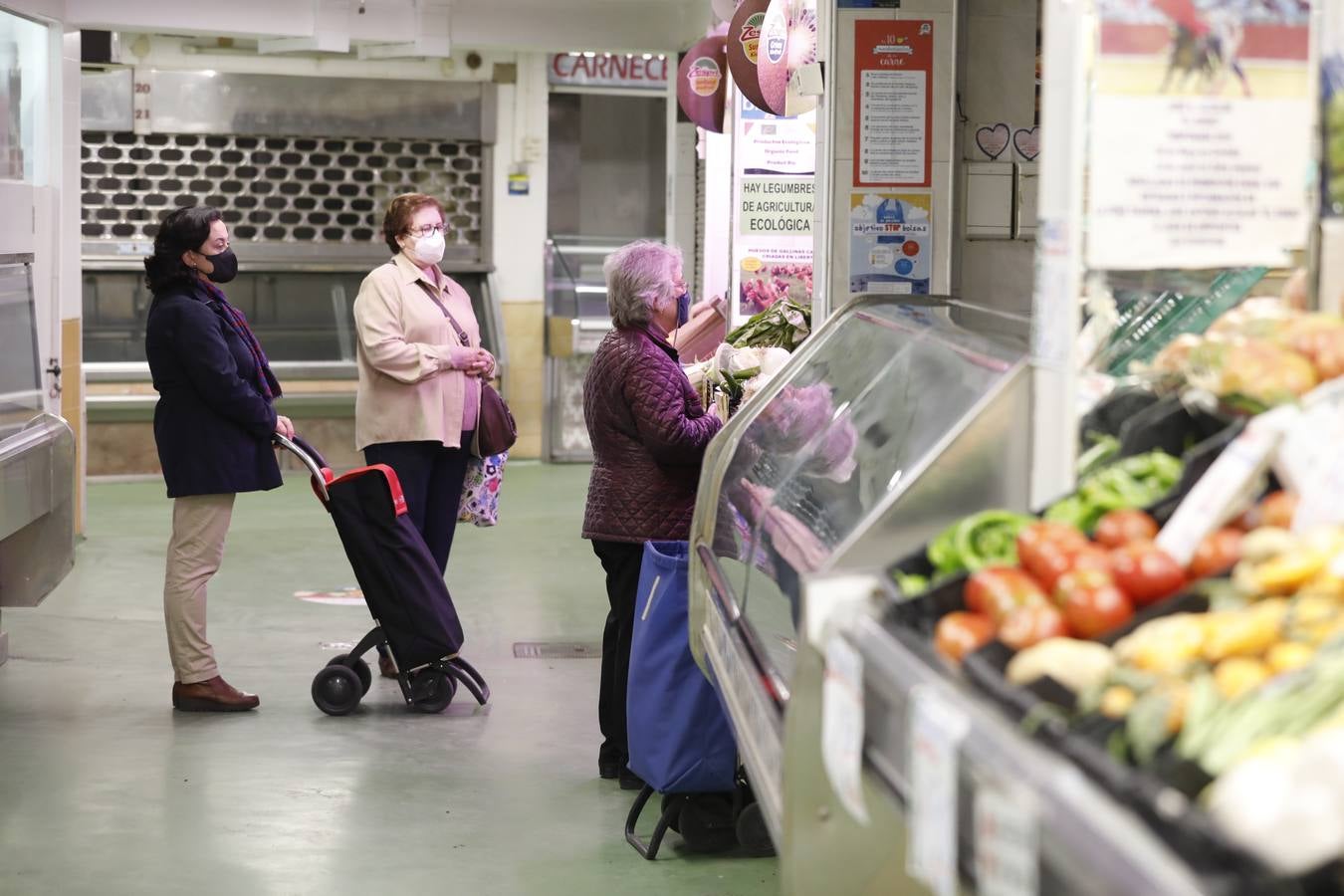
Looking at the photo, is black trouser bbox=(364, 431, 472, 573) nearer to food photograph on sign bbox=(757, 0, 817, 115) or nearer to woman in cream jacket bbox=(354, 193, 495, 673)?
woman in cream jacket bbox=(354, 193, 495, 673)

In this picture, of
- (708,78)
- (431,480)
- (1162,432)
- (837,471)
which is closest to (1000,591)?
(1162,432)

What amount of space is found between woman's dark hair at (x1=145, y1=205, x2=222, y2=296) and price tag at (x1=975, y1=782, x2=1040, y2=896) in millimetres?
4453

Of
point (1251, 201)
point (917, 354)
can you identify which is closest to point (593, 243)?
point (917, 354)

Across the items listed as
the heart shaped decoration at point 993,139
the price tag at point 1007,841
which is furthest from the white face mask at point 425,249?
the price tag at point 1007,841

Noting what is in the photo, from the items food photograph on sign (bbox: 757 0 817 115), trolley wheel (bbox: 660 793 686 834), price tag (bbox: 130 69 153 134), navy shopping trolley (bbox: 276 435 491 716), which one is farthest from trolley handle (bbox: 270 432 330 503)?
price tag (bbox: 130 69 153 134)

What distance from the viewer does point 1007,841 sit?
55.6 inches

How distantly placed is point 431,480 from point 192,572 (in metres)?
0.91

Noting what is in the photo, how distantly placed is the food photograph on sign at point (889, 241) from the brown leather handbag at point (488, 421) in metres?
1.61

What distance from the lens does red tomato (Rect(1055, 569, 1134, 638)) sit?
1856mm

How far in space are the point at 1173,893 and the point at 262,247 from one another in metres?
11.4

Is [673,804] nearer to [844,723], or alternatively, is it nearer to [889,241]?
[889,241]

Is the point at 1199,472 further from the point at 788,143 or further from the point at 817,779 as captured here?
the point at 788,143

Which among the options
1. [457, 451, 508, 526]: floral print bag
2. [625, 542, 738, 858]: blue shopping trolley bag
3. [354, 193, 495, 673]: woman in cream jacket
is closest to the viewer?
[625, 542, 738, 858]: blue shopping trolley bag

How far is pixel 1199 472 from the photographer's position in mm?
2111
